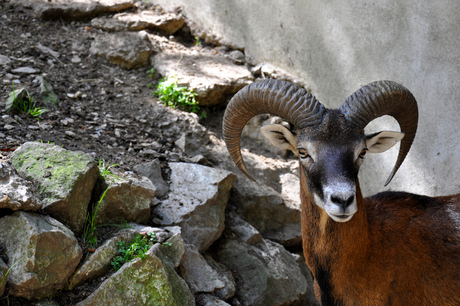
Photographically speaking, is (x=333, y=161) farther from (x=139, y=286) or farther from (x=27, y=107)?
(x=27, y=107)

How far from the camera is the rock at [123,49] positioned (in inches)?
304

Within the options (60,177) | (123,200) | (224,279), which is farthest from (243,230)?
(60,177)

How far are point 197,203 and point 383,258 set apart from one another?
240cm

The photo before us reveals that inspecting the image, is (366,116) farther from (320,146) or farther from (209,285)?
(209,285)

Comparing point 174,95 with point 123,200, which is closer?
point 123,200

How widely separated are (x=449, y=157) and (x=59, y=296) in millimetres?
5020

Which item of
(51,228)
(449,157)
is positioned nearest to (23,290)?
(51,228)

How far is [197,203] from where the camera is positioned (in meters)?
5.48

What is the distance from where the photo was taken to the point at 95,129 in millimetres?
6094

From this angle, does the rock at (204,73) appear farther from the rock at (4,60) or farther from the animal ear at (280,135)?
the animal ear at (280,135)

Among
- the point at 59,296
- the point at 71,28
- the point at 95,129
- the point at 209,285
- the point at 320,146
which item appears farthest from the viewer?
the point at 71,28

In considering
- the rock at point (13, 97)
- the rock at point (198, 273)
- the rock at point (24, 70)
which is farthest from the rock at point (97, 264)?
the rock at point (24, 70)

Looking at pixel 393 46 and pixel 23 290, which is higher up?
pixel 393 46

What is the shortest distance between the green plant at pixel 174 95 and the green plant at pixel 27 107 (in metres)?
1.94
